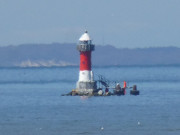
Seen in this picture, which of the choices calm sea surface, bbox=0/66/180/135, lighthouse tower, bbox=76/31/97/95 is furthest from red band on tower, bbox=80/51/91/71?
calm sea surface, bbox=0/66/180/135

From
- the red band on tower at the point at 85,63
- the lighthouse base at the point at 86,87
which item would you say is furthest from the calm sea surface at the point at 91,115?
the red band on tower at the point at 85,63

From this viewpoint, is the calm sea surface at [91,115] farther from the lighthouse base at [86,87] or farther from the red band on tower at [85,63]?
the red band on tower at [85,63]

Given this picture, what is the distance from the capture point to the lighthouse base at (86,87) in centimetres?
7069

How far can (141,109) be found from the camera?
6159 centimetres

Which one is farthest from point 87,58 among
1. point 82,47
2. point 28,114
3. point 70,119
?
point 70,119

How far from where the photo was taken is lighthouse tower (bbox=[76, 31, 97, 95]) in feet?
229

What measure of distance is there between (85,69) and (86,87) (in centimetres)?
182

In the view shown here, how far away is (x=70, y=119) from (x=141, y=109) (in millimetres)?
9074

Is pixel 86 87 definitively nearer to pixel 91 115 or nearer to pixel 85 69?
pixel 85 69

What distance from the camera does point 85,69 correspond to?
69.9 m

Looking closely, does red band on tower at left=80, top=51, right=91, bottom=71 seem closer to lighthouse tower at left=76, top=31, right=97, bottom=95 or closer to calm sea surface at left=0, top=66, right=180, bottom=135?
lighthouse tower at left=76, top=31, right=97, bottom=95

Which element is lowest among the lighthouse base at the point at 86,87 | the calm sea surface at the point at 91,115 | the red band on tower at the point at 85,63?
the calm sea surface at the point at 91,115

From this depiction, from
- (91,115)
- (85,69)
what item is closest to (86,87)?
(85,69)

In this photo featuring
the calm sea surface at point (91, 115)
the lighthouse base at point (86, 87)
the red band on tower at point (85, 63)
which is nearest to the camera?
the calm sea surface at point (91, 115)
